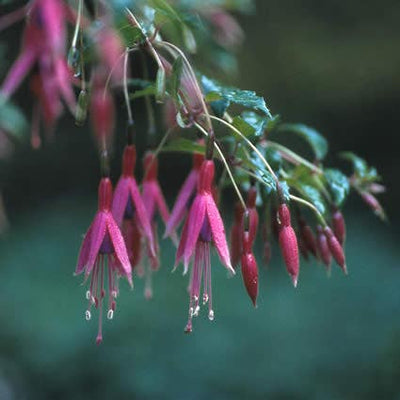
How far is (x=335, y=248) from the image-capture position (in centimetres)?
102

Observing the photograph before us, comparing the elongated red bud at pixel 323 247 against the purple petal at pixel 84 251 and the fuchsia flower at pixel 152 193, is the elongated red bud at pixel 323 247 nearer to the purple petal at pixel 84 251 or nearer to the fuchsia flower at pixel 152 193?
the fuchsia flower at pixel 152 193

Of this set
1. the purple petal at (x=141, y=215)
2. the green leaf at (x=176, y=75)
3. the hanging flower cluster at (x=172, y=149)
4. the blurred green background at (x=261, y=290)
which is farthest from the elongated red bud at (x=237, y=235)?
the blurred green background at (x=261, y=290)

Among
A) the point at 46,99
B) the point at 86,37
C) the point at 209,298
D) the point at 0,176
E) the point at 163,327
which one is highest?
the point at 86,37

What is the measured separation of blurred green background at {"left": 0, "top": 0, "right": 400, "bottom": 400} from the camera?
2844 millimetres

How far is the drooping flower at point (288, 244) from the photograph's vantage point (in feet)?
2.94

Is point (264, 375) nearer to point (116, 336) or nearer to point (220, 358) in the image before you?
point (220, 358)

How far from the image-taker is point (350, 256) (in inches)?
153

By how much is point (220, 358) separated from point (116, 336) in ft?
1.41

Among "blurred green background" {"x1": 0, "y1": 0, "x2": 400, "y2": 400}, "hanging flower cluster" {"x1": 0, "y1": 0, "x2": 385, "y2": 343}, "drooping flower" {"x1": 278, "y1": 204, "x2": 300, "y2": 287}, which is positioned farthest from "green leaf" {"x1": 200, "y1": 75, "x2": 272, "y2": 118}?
"blurred green background" {"x1": 0, "y1": 0, "x2": 400, "y2": 400}

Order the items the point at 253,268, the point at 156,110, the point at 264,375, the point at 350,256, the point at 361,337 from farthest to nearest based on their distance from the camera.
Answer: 1. the point at 156,110
2. the point at 350,256
3. the point at 361,337
4. the point at 264,375
5. the point at 253,268

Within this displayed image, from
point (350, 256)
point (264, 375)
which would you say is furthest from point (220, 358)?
point (350, 256)

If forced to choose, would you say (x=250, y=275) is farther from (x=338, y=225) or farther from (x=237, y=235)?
(x=338, y=225)

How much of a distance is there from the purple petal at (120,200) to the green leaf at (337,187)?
288 millimetres

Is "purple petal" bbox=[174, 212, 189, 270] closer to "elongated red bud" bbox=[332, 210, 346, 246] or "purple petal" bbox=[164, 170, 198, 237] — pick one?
"purple petal" bbox=[164, 170, 198, 237]
